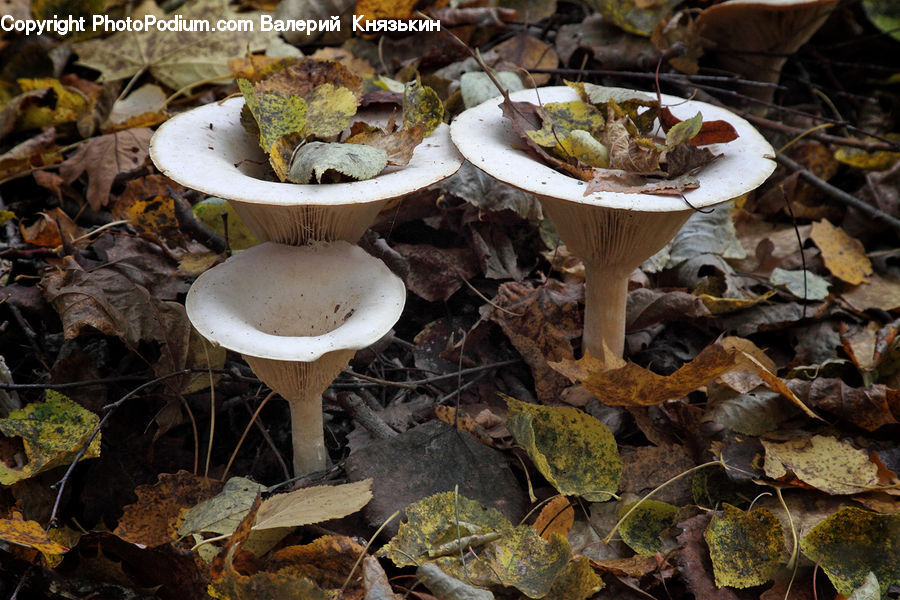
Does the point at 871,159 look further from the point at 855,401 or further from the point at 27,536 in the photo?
the point at 27,536

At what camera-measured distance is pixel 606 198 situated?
184 centimetres

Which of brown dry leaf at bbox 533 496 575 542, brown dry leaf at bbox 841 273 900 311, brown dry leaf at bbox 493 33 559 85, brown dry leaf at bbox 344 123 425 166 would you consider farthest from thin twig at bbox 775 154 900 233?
brown dry leaf at bbox 533 496 575 542

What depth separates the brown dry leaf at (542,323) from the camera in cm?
254

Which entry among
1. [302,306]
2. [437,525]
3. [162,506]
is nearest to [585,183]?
[302,306]

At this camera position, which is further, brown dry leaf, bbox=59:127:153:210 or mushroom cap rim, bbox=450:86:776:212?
brown dry leaf, bbox=59:127:153:210

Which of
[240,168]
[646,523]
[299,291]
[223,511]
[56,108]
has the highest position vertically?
[240,168]

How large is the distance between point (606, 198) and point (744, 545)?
1.02 meters

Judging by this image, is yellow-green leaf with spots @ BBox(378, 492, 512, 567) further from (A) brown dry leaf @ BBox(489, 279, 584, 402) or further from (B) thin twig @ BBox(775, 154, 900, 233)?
(B) thin twig @ BBox(775, 154, 900, 233)

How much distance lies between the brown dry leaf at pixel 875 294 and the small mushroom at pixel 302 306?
2028 mm

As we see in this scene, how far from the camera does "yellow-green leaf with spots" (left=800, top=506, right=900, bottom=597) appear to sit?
1865mm

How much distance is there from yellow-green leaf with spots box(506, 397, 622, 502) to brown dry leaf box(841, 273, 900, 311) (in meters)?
1.48

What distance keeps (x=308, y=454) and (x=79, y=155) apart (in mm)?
1770

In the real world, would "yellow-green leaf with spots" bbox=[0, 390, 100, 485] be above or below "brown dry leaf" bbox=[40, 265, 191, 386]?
below

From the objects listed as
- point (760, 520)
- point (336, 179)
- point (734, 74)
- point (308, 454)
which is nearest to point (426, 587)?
A: point (308, 454)
